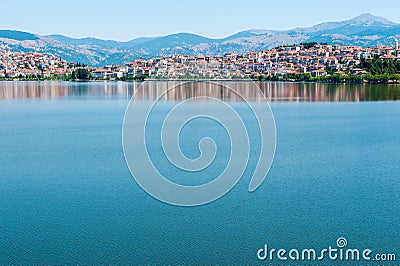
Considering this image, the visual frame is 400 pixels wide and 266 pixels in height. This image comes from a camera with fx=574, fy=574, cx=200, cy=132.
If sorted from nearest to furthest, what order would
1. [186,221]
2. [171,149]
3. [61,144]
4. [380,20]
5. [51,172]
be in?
[186,221] → [51,172] → [171,149] → [61,144] → [380,20]

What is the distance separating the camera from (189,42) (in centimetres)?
14575

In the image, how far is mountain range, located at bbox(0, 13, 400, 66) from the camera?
105250 mm

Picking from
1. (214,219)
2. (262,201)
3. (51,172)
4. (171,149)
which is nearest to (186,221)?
(214,219)

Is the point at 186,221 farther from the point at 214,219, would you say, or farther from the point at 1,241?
the point at 1,241

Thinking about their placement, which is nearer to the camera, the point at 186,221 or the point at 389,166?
the point at 186,221

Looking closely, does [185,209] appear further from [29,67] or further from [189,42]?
[189,42]

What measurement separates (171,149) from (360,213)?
3.30 m

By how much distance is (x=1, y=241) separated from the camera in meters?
4.18
